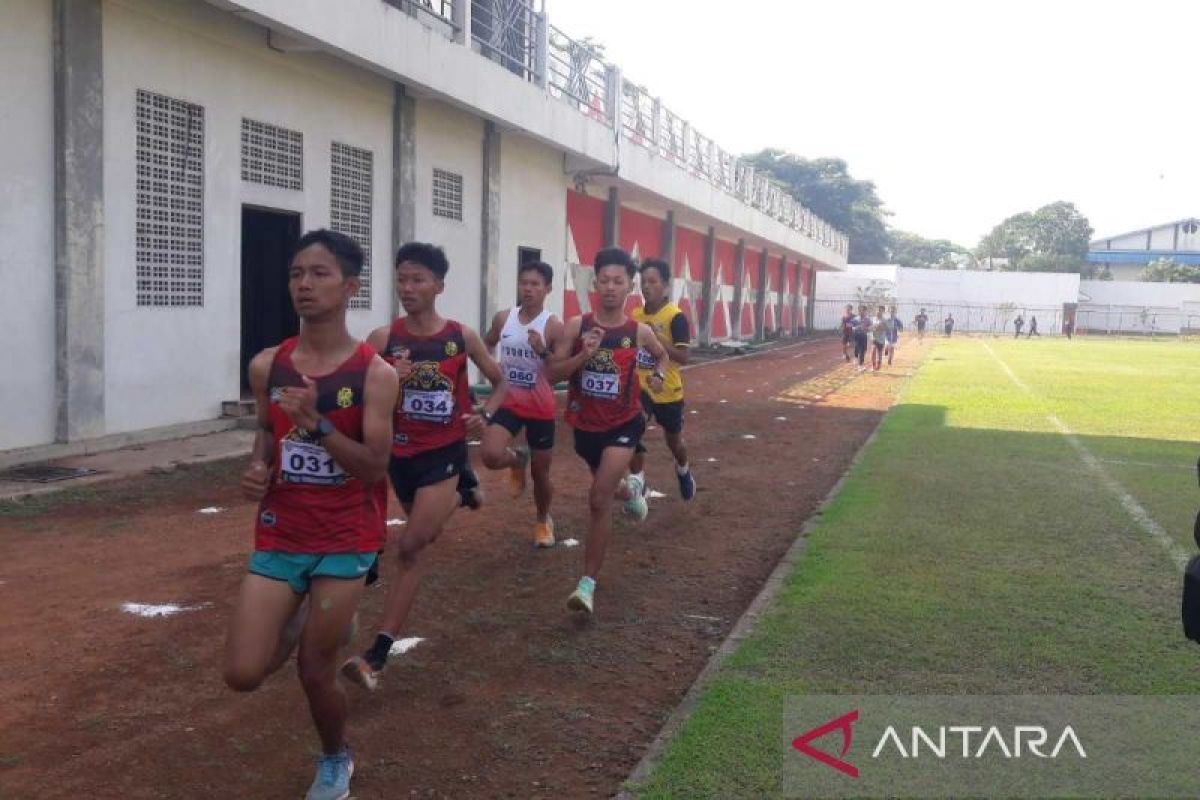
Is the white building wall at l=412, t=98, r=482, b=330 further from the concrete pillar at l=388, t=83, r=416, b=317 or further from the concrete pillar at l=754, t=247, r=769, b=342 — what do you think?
the concrete pillar at l=754, t=247, r=769, b=342

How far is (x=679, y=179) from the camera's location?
27.0 m

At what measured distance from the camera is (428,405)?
5.21 m

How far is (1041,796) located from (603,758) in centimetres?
156

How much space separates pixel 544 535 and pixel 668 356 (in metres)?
1.53

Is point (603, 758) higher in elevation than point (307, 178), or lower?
lower

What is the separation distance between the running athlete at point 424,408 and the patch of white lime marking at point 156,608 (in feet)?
4.71

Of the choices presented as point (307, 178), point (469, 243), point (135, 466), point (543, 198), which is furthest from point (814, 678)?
point (543, 198)

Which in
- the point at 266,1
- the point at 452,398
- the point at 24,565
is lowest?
the point at 24,565

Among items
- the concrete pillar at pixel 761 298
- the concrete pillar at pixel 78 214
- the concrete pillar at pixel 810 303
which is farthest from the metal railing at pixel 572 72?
the concrete pillar at pixel 810 303

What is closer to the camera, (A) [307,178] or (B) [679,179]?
(A) [307,178]

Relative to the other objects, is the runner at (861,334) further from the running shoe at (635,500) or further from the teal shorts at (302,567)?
the teal shorts at (302,567)

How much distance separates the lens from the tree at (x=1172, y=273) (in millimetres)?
84438

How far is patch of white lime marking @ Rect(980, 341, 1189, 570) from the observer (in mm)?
7504

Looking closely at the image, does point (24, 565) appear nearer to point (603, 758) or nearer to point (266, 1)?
point (603, 758)
